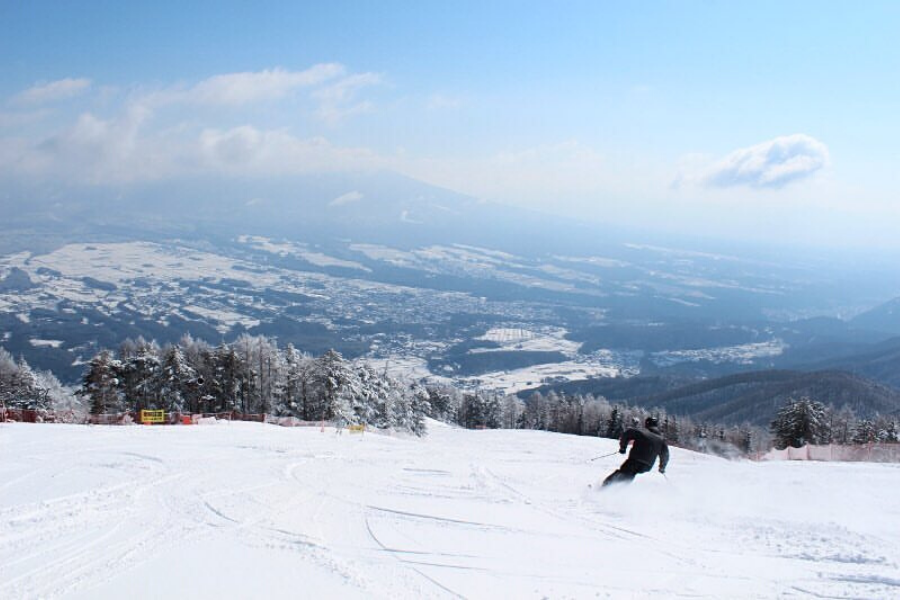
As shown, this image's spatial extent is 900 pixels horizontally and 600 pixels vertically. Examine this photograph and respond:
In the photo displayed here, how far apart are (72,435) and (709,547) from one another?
784 inches

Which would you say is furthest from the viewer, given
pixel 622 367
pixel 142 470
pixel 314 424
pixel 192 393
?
pixel 622 367

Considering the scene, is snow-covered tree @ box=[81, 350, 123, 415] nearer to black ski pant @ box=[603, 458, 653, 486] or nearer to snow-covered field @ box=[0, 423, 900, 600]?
snow-covered field @ box=[0, 423, 900, 600]

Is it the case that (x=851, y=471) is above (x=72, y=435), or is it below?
above

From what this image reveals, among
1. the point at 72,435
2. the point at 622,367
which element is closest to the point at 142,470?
the point at 72,435

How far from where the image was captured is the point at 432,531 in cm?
888

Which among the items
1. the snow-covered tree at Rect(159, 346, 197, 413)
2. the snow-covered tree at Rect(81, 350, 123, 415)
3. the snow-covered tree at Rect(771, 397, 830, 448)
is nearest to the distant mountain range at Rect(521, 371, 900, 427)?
the snow-covered tree at Rect(771, 397, 830, 448)

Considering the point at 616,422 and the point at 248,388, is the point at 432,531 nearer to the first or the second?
the point at 248,388

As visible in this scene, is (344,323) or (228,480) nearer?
(228,480)

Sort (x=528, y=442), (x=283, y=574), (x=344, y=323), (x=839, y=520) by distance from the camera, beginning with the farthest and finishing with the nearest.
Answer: (x=344, y=323)
(x=528, y=442)
(x=839, y=520)
(x=283, y=574)

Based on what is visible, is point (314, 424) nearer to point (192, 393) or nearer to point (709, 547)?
point (192, 393)

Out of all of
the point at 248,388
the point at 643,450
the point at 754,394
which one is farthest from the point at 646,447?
the point at 754,394

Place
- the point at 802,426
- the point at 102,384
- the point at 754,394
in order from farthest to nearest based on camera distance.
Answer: the point at 754,394 → the point at 802,426 → the point at 102,384

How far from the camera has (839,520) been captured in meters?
8.95

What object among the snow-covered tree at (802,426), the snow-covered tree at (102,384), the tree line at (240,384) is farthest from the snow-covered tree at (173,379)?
the snow-covered tree at (802,426)
